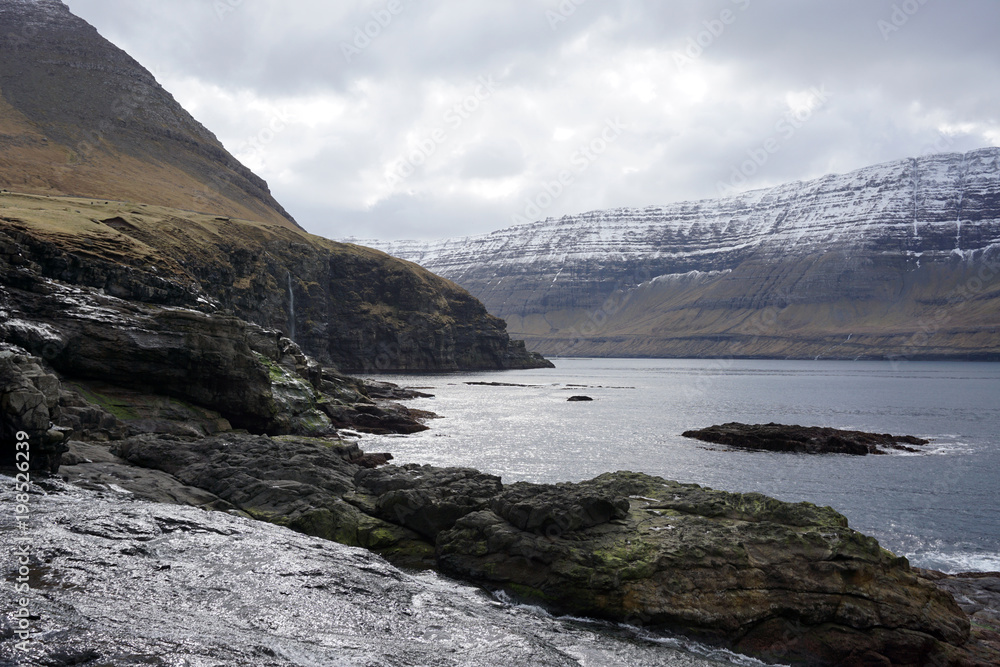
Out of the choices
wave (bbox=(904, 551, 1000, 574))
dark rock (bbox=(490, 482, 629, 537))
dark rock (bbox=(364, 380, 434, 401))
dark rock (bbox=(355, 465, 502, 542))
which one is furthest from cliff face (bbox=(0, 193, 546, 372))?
wave (bbox=(904, 551, 1000, 574))

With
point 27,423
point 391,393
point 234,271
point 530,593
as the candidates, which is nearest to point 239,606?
Result: point 530,593

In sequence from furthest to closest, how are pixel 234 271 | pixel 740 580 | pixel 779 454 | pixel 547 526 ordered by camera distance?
pixel 234 271 → pixel 779 454 → pixel 547 526 → pixel 740 580

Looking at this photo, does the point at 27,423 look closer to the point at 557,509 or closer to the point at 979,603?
the point at 557,509

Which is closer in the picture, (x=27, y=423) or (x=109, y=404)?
(x=27, y=423)

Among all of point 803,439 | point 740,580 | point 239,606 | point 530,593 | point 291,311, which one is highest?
point 291,311

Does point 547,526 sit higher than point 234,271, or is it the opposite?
point 234,271

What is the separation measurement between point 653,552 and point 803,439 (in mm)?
47035

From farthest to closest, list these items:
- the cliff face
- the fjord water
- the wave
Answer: the cliff face
the fjord water
the wave

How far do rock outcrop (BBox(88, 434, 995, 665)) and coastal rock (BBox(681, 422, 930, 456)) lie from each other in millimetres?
36864

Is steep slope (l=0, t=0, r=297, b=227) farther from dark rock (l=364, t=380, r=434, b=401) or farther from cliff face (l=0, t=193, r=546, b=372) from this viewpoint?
dark rock (l=364, t=380, r=434, b=401)

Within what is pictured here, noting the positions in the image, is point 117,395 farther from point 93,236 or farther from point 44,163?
point 44,163

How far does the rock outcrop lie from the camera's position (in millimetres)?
19031

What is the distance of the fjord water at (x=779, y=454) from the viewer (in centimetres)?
3519

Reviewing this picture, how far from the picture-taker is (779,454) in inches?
2277
